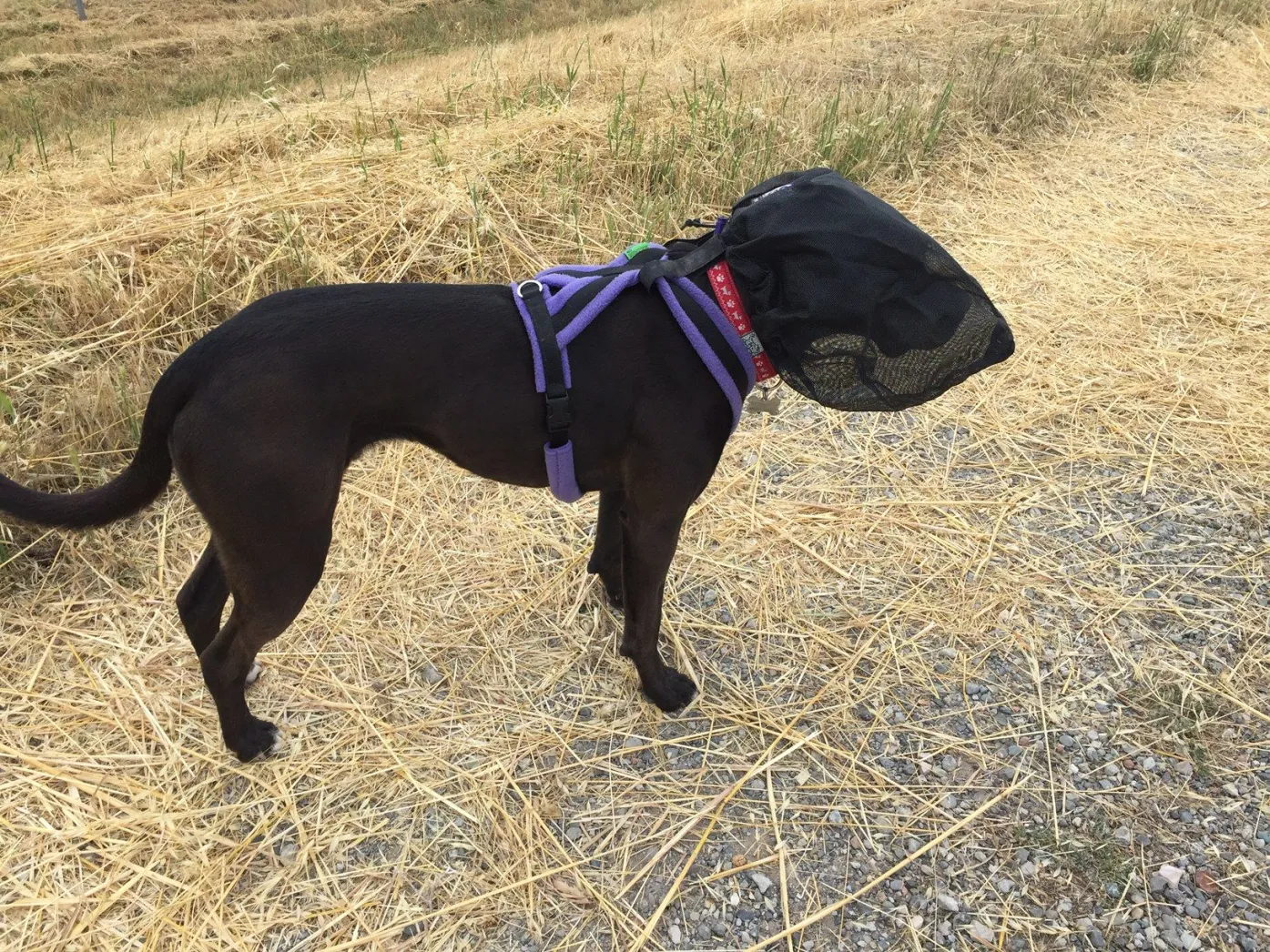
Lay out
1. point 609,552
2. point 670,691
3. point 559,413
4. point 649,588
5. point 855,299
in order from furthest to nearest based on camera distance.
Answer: point 609,552, point 670,691, point 649,588, point 559,413, point 855,299

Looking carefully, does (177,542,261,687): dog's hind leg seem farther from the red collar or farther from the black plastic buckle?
the red collar

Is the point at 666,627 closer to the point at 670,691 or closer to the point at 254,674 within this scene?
the point at 670,691

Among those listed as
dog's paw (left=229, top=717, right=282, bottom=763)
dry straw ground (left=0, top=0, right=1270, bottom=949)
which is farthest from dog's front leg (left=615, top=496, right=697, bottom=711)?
dog's paw (left=229, top=717, right=282, bottom=763)

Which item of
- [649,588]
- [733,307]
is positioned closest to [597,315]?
[733,307]

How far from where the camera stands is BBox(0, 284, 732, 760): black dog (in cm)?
171

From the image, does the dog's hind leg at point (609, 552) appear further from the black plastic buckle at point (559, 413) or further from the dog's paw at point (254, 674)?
the dog's paw at point (254, 674)

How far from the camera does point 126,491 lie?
75.1 inches

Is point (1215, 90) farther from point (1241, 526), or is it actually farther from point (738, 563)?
point (738, 563)

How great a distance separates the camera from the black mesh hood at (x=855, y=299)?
1750mm

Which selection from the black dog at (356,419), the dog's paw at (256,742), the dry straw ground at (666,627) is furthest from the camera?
the dog's paw at (256,742)

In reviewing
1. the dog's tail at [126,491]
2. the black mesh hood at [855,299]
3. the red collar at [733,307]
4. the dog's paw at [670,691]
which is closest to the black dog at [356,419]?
the dog's tail at [126,491]

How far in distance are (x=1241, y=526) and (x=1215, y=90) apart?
5.13 metres

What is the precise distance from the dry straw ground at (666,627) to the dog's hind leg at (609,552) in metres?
0.11

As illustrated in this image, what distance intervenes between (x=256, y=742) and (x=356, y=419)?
1042 millimetres
